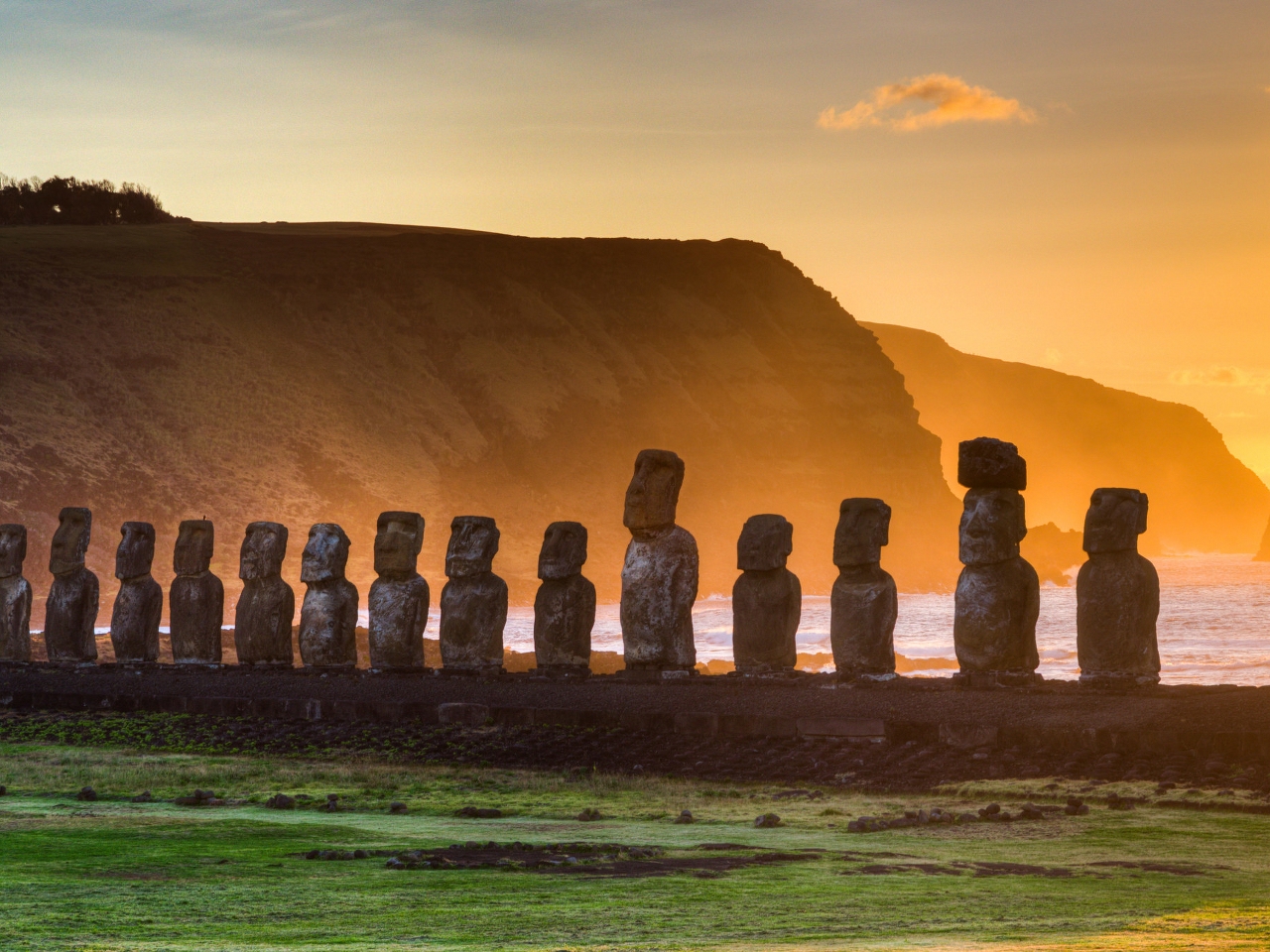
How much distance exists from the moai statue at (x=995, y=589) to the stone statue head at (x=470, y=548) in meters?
6.23

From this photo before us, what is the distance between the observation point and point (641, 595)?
787 inches

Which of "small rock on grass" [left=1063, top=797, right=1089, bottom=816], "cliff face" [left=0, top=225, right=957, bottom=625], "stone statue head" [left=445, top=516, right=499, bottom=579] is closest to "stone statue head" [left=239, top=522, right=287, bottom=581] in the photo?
"stone statue head" [left=445, top=516, right=499, bottom=579]

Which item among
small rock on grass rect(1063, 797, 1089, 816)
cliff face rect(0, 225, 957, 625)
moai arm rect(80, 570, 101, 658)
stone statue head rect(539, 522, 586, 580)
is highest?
cliff face rect(0, 225, 957, 625)

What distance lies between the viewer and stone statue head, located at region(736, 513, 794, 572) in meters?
19.3

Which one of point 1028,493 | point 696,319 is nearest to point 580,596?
point 696,319

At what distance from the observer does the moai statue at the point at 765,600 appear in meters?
19.3

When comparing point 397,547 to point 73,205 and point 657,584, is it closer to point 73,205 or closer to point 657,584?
point 657,584

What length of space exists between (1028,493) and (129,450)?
108m

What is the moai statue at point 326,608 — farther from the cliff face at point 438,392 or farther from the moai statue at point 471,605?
the cliff face at point 438,392

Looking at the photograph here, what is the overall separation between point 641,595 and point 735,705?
12.2ft

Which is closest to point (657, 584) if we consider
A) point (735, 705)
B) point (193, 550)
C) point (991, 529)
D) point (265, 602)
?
point (735, 705)

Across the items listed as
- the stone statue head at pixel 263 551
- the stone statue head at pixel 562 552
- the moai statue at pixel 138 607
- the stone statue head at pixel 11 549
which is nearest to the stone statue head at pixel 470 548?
the stone statue head at pixel 562 552

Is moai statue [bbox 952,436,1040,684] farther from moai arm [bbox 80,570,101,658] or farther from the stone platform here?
moai arm [bbox 80,570,101,658]

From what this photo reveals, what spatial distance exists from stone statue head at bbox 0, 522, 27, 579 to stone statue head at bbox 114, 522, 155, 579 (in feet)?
7.21
